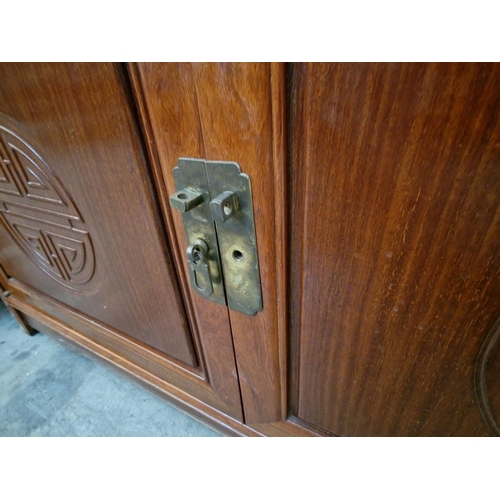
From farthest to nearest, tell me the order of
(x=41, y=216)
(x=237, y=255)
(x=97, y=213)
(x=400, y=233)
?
(x=41, y=216)
(x=97, y=213)
(x=237, y=255)
(x=400, y=233)

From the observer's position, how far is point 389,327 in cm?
36

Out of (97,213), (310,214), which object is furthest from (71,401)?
(310,214)

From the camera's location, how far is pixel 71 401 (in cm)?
102

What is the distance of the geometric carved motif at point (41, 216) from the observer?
1.85 ft

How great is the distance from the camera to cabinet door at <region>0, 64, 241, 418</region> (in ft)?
1.33

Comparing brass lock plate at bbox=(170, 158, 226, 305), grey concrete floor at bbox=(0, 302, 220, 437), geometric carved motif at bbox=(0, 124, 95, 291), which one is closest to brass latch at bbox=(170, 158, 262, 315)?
brass lock plate at bbox=(170, 158, 226, 305)

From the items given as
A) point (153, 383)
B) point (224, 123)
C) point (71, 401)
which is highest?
point (224, 123)

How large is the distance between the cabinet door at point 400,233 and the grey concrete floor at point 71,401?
71 cm

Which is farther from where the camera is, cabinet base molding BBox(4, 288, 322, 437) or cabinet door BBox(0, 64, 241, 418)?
cabinet base molding BBox(4, 288, 322, 437)

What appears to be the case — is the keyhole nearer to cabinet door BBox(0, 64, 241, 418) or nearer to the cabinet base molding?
cabinet door BBox(0, 64, 241, 418)

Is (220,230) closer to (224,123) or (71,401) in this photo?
(224,123)

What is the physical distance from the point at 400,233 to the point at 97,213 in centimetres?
49

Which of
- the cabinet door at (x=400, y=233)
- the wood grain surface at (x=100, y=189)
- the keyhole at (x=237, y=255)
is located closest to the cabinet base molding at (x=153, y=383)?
the wood grain surface at (x=100, y=189)

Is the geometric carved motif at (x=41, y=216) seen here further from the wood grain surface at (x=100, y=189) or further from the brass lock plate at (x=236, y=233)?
the brass lock plate at (x=236, y=233)
